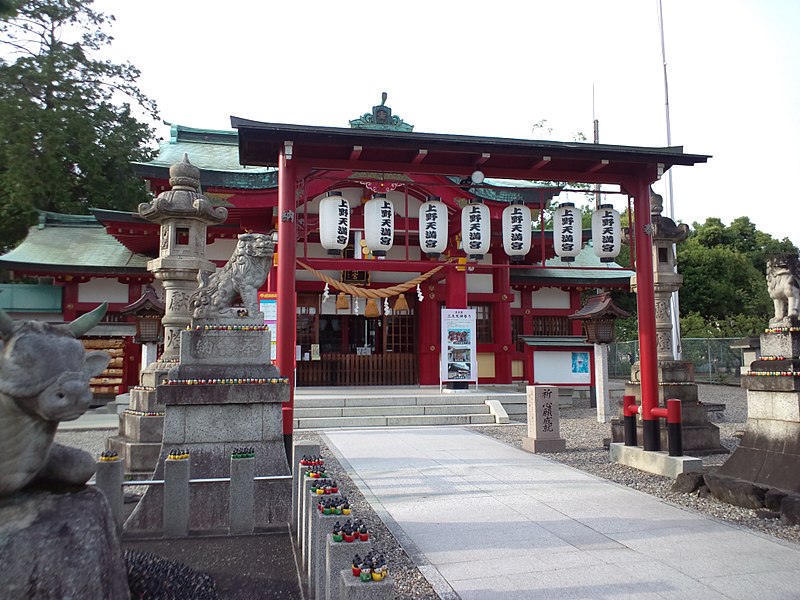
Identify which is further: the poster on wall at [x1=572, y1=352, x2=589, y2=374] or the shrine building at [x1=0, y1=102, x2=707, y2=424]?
the poster on wall at [x1=572, y1=352, x2=589, y2=374]

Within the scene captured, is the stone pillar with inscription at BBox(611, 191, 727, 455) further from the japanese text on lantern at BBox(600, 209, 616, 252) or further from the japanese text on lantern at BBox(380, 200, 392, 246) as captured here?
the japanese text on lantern at BBox(380, 200, 392, 246)

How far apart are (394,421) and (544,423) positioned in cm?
462

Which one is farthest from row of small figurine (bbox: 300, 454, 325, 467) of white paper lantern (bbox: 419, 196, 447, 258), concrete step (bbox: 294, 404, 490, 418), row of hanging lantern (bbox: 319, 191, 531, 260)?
concrete step (bbox: 294, 404, 490, 418)

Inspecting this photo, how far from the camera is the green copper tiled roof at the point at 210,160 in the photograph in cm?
1620

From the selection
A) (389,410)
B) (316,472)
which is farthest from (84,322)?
(389,410)

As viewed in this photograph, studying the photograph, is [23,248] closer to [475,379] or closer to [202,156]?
[202,156]

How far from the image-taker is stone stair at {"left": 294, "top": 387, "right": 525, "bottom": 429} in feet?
46.2

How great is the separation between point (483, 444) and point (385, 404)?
405 centimetres

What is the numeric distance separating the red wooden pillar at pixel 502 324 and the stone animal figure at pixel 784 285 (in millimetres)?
11415

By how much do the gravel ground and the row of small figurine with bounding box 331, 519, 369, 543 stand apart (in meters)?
0.95

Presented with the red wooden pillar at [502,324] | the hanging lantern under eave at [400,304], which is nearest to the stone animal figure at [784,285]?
the hanging lantern under eave at [400,304]

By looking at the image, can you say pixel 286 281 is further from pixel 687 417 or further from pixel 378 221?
pixel 687 417

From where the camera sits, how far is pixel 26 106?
73.7 ft

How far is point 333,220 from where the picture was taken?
30.8ft
